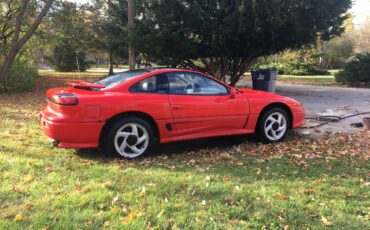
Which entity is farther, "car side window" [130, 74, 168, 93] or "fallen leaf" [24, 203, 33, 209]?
"car side window" [130, 74, 168, 93]

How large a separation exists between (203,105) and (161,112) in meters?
0.74

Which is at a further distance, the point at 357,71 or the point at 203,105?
the point at 357,71

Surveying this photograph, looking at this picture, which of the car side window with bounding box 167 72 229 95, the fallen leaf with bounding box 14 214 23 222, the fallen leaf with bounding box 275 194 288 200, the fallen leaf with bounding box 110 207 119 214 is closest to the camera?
the fallen leaf with bounding box 14 214 23 222

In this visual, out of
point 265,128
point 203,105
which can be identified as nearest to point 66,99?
point 203,105

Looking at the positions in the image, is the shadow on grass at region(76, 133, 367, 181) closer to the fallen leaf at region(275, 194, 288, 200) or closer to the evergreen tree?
the fallen leaf at region(275, 194, 288, 200)

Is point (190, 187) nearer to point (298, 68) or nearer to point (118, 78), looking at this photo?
point (118, 78)

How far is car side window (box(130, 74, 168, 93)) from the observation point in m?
6.06

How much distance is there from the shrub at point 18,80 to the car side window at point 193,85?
11.8 meters

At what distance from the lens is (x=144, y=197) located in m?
4.20

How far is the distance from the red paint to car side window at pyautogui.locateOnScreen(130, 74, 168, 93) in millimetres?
70

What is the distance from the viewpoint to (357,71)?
75.7 ft

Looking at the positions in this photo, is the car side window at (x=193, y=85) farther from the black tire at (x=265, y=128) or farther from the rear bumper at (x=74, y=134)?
the rear bumper at (x=74, y=134)

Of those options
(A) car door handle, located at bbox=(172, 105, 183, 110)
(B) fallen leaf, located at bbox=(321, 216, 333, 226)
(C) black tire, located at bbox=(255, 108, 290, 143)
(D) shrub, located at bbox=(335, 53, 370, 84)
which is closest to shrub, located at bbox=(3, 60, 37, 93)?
(A) car door handle, located at bbox=(172, 105, 183, 110)

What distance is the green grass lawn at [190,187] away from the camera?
3670mm
